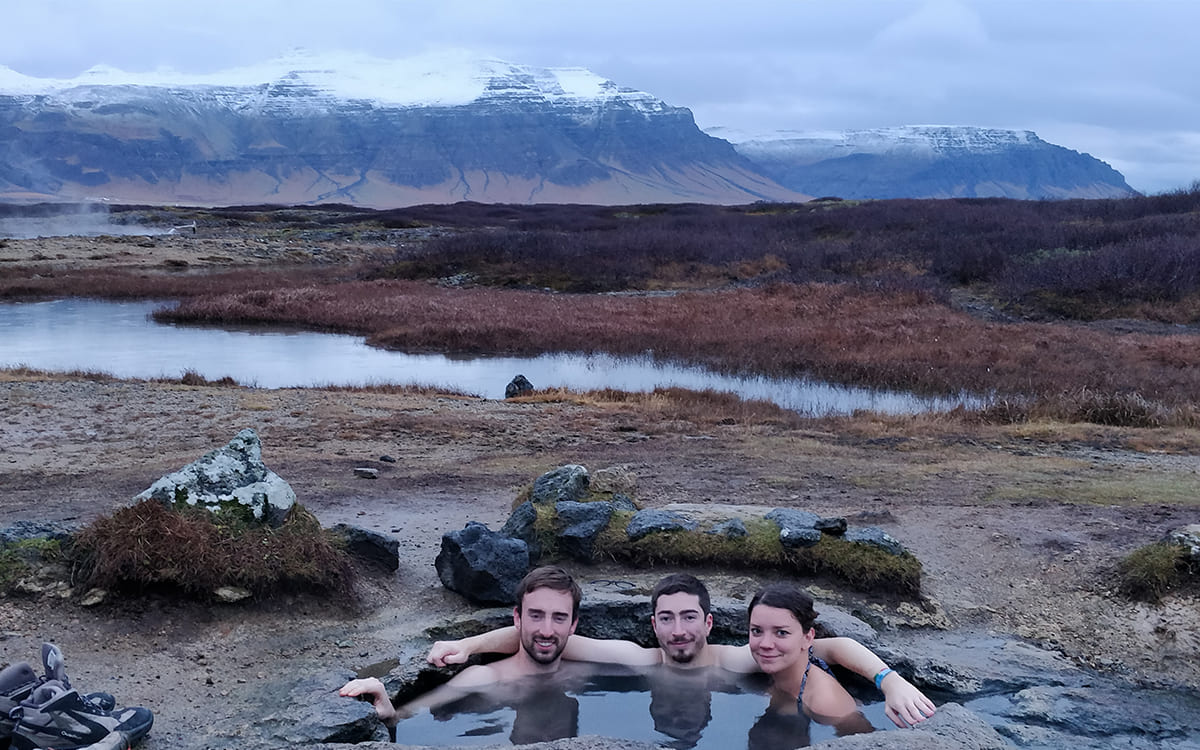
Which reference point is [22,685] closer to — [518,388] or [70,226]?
[518,388]

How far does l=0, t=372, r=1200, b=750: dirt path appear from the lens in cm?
671

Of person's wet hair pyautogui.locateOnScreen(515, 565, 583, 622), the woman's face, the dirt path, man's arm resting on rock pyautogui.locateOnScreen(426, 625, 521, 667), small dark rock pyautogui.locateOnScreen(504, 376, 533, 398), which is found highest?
person's wet hair pyautogui.locateOnScreen(515, 565, 583, 622)

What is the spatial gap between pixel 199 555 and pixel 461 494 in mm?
4009

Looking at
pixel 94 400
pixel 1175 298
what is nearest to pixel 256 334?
pixel 94 400

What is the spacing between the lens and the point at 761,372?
22.6m

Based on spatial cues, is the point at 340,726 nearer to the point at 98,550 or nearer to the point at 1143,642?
the point at 98,550

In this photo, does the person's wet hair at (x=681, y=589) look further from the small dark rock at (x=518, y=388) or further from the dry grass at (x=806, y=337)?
the small dark rock at (x=518, y=388)

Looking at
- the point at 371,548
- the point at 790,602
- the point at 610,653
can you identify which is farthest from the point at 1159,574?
the point at 371,548

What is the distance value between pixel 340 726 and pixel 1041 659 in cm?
429

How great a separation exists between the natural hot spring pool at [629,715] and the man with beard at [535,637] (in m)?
0.06

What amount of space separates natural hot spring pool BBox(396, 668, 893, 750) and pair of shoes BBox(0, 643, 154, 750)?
4.36ft

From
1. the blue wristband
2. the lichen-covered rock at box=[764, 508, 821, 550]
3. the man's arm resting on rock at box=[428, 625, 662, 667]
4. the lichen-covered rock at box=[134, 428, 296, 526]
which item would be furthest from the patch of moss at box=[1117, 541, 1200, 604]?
the lichen-covered rock at box=[134, 428, 296, 526]

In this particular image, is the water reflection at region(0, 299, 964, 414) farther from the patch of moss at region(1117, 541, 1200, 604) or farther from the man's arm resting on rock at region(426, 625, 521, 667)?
the man's arm resting on rock at region(426, 625, 521, 667)

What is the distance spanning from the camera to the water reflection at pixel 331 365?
20.5 meters
